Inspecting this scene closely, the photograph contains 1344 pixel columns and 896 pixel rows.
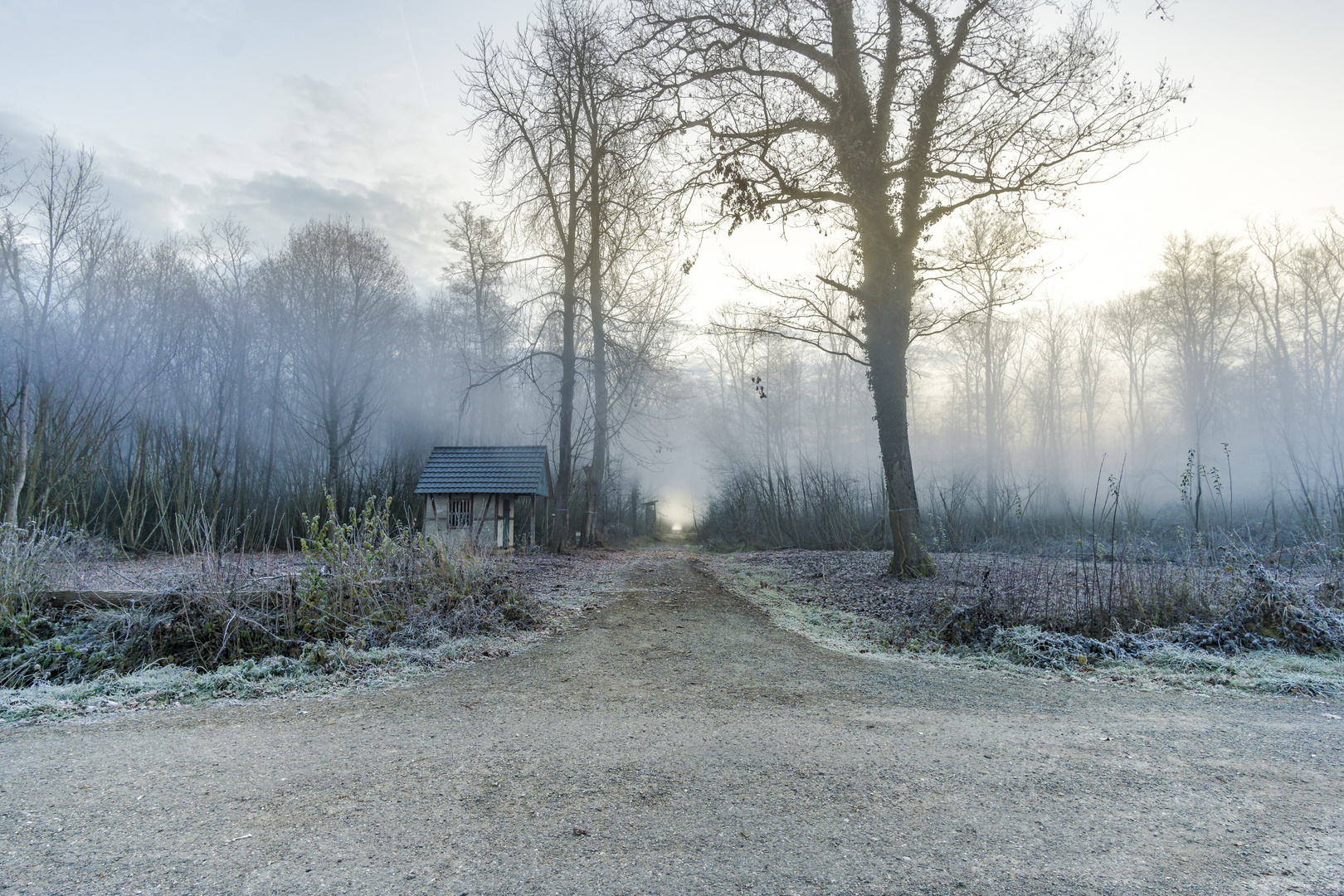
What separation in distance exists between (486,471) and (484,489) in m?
0.63

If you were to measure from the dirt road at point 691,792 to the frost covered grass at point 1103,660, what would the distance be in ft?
1.05

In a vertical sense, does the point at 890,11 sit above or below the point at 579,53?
below

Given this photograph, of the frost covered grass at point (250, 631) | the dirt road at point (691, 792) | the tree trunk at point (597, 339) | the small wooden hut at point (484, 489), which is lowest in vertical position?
the dirt road at point (691, 792)

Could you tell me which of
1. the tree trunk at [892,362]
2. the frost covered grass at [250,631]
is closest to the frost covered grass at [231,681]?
the frost covered grass at [250,631]

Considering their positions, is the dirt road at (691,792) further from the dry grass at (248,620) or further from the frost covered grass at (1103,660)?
the dry grass at (248,620)

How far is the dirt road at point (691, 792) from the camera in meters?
2.26

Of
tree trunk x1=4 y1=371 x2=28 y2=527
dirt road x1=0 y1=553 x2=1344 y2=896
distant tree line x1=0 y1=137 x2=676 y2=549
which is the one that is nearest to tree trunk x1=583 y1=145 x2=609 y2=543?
distant tree line x1=0 y1=137 x2=676 y2=549

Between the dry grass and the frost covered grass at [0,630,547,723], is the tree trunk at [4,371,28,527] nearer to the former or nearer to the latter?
the dry grass

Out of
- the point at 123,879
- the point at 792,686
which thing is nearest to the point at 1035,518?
the point at 792,686

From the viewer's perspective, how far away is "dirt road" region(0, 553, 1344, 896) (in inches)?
89.1

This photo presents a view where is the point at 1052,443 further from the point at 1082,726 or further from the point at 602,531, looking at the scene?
the point at 1082,726

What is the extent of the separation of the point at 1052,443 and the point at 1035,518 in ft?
100

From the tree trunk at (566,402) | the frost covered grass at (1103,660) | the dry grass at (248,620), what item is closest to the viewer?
the frost covered grass at (1103,660)

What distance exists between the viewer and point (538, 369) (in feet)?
58.2
